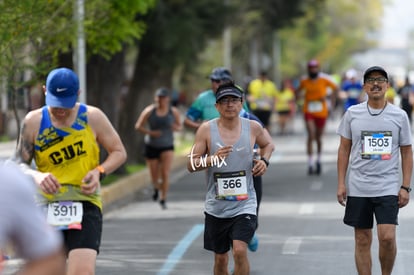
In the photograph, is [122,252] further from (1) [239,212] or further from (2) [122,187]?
(2) [122,187]

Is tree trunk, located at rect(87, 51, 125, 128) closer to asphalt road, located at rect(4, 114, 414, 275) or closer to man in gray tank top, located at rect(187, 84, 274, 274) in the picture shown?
asphalt road, located at rect(4, 114, 414, 275)

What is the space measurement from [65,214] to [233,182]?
163 cm

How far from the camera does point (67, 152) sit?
7.16 m

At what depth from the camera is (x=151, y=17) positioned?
2130 centimetres

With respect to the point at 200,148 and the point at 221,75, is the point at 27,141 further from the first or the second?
the point at 221,75

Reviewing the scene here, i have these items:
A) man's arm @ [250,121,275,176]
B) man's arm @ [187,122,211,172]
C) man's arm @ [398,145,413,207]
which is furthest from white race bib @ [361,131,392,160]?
man's arm @ [187,122,211,172]

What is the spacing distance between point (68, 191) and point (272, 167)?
1670 cm

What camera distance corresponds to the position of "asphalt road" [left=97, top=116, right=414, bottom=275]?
10602mm

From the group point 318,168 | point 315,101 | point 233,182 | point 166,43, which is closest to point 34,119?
point 233,182

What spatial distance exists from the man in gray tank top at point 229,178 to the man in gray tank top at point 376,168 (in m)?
0.69

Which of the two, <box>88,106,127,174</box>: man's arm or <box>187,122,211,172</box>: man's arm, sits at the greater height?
<box>88,106,127,174</box>: man's arm


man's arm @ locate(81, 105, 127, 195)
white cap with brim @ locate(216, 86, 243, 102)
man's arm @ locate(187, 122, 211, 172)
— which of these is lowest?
man's arm @ locate(187, 122, 211, 172)

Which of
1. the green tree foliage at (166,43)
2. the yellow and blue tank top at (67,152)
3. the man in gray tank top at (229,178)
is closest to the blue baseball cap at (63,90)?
the yellow and blue tank top at (67,152)

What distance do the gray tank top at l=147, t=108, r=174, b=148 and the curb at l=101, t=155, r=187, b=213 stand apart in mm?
1205
